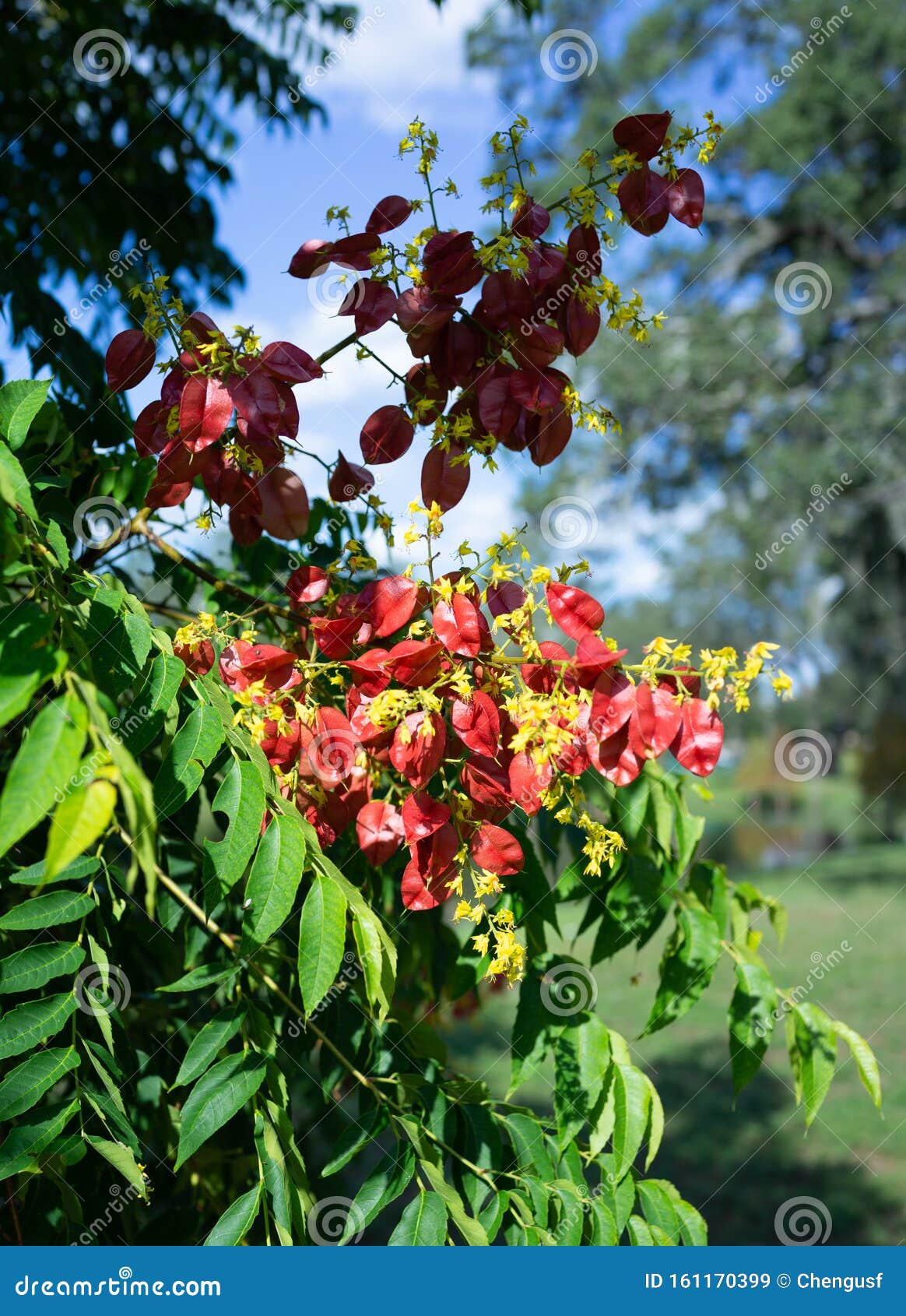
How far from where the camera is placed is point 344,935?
1.02 meters

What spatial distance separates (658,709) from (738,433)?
10.5 m

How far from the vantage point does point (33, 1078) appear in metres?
1.11

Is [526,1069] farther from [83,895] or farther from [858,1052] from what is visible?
[83,895]

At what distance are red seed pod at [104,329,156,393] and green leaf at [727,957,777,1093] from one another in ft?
3.77

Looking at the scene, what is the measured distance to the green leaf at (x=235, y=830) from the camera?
3.32ft

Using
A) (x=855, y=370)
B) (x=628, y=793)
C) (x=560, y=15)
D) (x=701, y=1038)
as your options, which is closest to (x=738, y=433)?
(x=855, y=370)

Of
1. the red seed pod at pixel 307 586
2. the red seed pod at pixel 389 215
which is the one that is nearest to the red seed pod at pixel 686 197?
the red seed pod at pixel 389 215

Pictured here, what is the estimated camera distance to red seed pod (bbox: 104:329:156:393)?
4.29 feet

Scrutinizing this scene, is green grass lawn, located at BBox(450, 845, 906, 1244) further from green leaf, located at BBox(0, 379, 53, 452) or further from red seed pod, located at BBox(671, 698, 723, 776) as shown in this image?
green leaf, located at BBox(0, 379, 53, 452)

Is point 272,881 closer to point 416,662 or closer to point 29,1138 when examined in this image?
point 416,662

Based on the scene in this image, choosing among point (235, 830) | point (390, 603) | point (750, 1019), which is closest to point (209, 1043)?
point (235, 830)

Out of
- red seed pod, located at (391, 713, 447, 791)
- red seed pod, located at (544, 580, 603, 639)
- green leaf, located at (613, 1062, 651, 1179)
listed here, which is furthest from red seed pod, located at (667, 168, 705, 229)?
green leaf, located at (613, 1062, 651, 1179)

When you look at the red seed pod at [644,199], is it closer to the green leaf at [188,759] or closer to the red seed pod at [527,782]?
the red seed pod at [527,782]

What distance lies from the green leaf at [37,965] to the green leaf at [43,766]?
0.49 m
